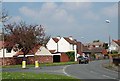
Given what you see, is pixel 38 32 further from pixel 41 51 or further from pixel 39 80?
pixel 39 80

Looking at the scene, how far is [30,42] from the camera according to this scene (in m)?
65.4

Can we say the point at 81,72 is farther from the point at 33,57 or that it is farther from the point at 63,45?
the point at 63,45

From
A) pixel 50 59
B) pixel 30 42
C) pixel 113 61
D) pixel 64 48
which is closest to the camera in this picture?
pixel 113 61

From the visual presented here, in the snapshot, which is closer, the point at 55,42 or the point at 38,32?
the point at 38,32

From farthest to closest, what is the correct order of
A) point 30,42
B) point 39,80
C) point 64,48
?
point 64,48, point 30,42, point 39,80

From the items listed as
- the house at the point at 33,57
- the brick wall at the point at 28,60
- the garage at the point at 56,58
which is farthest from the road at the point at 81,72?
the garage at the point at 56,58

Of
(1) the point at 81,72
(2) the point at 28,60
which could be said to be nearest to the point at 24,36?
(2) the point at 28,60

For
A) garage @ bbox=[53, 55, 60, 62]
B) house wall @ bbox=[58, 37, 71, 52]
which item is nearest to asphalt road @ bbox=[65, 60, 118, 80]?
garage @ bbox=[53, 55, 60, 62]

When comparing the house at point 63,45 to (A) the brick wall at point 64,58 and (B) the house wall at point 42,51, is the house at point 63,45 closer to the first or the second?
(A) the brick wall at point 64,58

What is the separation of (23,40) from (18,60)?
17.0 feet

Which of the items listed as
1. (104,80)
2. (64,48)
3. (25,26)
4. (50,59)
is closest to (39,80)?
(104,80)

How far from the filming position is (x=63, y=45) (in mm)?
109062

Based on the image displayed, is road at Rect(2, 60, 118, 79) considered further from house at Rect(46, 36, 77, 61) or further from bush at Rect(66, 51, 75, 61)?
house at Rect(46, 36, 77, 61)

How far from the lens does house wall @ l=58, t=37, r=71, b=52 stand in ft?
355
